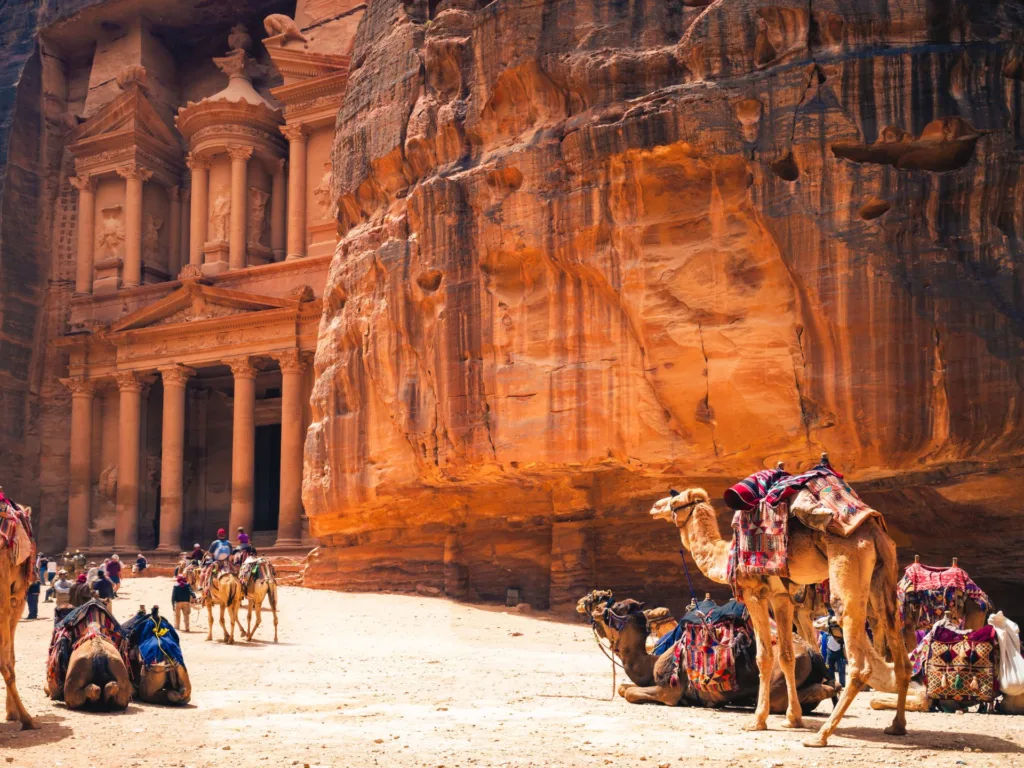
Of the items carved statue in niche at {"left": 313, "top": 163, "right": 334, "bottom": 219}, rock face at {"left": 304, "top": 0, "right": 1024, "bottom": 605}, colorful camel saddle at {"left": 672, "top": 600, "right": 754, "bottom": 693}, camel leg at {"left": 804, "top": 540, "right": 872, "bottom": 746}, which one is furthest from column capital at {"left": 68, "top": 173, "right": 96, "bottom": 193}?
camel leg at {"left": 804, "top": 540, "right": 872, "bottom": 746}

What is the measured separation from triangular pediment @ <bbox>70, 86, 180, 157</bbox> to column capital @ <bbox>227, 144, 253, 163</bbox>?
180 inches

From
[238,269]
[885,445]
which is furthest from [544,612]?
[238,269]

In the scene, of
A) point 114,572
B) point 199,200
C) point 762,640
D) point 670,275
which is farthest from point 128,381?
point 762,640

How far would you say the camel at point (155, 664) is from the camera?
40.3 feet

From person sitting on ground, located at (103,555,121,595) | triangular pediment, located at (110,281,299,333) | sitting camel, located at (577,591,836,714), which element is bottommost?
sitting camel, located at (577,591,836,714)

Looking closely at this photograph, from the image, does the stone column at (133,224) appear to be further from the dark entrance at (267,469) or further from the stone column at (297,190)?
the dark entrance at (267,469)

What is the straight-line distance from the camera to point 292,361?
40.2 meters

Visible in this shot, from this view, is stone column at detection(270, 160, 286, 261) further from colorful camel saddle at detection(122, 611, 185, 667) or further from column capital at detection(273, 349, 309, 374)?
colorful camel saddle at detection(122, 611, 185, 667)

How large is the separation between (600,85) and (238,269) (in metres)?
25.9

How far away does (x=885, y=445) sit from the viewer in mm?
18000

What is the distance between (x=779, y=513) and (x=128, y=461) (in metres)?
37.1

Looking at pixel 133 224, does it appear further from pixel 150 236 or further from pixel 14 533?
pixel 14 533

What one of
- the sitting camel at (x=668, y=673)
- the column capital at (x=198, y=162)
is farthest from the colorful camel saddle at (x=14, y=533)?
the column capital at (x=198, y=162)

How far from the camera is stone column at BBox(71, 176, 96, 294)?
156ft
